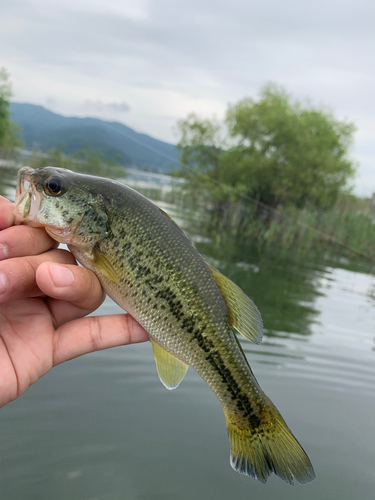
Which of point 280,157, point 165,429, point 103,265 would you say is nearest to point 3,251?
point 103,265

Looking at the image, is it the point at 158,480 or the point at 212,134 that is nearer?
the point at 158,480

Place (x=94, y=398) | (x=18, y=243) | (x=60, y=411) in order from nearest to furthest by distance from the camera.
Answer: (x=18, y=243)
(x=60, y=411)
(x=94, y=398)

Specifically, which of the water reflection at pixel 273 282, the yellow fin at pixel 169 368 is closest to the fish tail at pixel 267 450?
the yellow fin at pixel 169 368

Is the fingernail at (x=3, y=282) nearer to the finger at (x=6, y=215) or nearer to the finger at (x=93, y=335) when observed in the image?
the finger at (x=6, y=215)

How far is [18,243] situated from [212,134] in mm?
44945

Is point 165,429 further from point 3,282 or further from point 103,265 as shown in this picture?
point 3,282

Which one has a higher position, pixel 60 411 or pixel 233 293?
pixel 233 293

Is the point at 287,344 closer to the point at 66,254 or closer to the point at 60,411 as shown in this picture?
the point at 60,411

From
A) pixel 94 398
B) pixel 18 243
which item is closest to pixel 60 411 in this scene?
pixel 94 398

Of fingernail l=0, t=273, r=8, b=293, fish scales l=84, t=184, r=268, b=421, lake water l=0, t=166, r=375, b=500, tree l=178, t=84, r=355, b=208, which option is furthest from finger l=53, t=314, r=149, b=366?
tree l=178, t=84, r=355, b=208

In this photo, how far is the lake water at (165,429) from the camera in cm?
Answer: 333

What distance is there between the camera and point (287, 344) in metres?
7.47

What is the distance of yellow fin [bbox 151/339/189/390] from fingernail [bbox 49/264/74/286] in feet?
2.23

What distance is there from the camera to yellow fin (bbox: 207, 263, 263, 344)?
2191 mm
